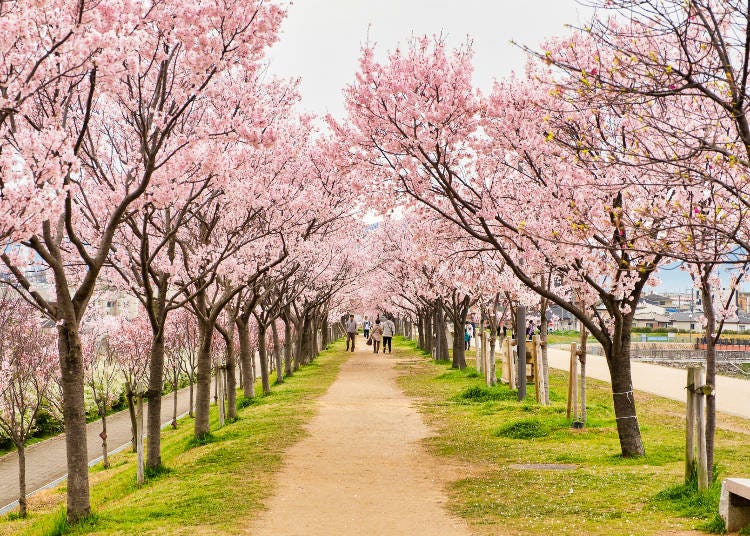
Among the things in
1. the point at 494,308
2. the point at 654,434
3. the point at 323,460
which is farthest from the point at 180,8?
the point at 494,308

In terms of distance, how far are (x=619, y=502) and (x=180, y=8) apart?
25.6 feet

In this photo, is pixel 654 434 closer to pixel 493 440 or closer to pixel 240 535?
pixel 493 440

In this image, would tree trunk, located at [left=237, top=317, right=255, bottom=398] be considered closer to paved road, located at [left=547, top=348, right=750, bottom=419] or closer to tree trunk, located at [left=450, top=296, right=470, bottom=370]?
tree trunk, located at [left=450, top=296, right=470, bottom=370]

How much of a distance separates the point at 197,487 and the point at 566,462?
17.9ft

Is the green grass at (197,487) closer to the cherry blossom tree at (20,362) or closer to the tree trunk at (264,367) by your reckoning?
the cherry blossom tree at (20,362)

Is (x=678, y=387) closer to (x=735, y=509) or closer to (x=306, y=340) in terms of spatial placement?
Answer: (x=735, y=509)

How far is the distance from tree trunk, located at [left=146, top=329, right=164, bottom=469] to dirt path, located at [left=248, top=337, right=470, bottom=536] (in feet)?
7.55

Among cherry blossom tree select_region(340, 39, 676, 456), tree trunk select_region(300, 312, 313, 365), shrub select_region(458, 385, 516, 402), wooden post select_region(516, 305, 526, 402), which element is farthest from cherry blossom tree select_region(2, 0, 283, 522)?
tree trunk select_region(300, 312, 313, 365)

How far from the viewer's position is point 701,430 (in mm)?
8875

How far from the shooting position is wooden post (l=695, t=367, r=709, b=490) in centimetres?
878

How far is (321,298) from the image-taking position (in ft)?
138

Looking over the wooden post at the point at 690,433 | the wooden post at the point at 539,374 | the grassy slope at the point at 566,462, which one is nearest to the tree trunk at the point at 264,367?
the grassy slope at the point at 566,462

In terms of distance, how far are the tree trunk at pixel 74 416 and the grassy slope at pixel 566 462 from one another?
15.1 ft

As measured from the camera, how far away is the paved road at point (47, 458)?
2059 cm
